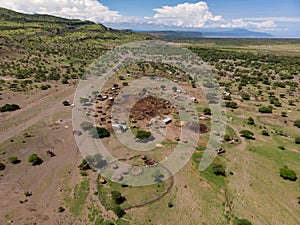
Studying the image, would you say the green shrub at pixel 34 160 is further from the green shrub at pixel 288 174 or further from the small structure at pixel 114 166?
the green shrub at pixel 288 174

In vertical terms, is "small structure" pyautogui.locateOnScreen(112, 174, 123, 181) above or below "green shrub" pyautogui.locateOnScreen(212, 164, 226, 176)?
below

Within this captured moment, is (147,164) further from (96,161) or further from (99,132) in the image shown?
(99,132)

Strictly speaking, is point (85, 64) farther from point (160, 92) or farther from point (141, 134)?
point (141, 134)

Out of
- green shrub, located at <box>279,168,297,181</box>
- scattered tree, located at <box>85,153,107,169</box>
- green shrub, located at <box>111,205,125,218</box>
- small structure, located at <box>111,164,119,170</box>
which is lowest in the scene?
scattered tree, located at <box>85,153,107,169</box>

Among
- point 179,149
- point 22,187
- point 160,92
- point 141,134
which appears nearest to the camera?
point 22,187

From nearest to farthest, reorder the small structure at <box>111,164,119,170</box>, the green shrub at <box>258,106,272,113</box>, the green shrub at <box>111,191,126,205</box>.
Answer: the green shrub at <box>111,191,126,205</box> < the small structure at <box>111,164,119,170</box> < the green shrub at <box>258,106,272,113</box>

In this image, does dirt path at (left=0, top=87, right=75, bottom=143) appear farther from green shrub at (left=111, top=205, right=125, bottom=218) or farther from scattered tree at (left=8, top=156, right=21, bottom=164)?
green shrub at (left=111, top=205, right=125, bottom=218)

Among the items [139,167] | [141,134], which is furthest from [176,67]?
[139,167]

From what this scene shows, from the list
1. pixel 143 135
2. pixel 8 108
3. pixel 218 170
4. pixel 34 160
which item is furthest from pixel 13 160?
pixel 218 170

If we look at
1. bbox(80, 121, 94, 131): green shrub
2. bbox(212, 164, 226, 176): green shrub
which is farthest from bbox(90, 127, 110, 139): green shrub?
bbox(212, 164, 226, 176): green shrub

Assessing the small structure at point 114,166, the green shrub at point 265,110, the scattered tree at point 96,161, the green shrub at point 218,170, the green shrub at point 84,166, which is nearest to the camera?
the green shrub at point 218,170

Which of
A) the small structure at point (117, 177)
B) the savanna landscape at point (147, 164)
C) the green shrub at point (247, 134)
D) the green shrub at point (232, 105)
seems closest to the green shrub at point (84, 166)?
the savanna landscape at point (147, 164)
